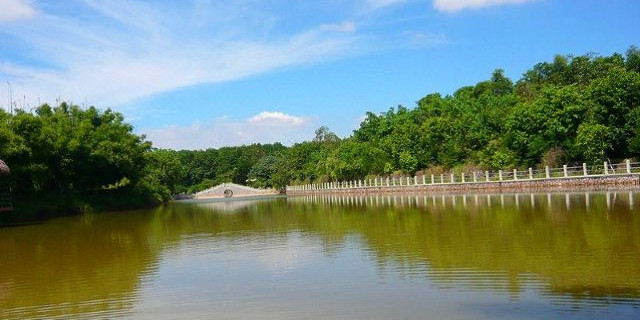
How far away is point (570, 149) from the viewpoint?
109 feet

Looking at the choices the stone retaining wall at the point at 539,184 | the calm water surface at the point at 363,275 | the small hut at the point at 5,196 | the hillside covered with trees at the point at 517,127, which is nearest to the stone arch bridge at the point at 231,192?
the hillside covered with trees at the point at 517,127

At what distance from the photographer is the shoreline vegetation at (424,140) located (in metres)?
30.8

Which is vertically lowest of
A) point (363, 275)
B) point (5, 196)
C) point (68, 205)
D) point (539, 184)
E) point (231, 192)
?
point (231, 192)

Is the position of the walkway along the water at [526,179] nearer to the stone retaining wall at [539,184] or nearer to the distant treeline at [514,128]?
the stone retaining wall at [539,184]

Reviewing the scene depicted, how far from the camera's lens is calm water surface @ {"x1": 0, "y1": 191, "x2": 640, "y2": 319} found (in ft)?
22.2

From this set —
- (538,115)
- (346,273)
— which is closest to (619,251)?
(346,273)

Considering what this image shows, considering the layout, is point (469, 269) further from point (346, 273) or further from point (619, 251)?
point (619, 251)

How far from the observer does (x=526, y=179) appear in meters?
32.4

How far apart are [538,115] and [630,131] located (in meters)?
5.65

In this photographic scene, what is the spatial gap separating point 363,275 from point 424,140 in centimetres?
4187

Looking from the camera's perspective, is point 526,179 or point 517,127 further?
point 517,127

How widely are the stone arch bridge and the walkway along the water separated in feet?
186

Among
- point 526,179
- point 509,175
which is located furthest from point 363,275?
point 509,175

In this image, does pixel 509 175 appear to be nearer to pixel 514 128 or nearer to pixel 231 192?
pixel 514 128
